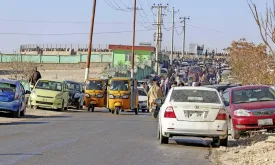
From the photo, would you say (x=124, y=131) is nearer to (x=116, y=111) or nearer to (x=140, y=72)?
(x=116, y=111)

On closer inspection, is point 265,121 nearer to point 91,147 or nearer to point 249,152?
point 249,152

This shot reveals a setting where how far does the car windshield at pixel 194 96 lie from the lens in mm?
18641

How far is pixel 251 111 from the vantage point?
20.4m

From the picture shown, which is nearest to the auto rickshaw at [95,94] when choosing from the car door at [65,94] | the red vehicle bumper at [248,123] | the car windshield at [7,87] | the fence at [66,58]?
the car door at [65,94]

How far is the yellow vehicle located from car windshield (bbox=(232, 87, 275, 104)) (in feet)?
51.1

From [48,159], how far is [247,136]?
859cm

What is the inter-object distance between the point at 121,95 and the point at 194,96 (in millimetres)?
18716

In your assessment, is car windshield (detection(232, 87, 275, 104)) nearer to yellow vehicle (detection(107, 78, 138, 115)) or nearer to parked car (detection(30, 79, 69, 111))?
yellow vehicle (detection(107, 78, 138, 115))

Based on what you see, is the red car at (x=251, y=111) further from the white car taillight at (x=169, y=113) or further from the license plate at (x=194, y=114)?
the white car taillight at (x=169, y=113)

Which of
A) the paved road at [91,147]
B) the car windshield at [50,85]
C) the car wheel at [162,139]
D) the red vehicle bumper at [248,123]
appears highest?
the car windshield at [50,85]

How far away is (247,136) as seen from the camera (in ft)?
70.0

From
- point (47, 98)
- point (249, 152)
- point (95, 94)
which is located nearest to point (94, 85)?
point (95, 94)

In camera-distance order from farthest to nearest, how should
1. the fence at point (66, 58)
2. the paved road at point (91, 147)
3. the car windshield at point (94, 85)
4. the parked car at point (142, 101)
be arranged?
the fence at point (66, 58) → the parked car at point (142, 101) → the car windshield at point (94, 85) → the paved road at point (91, 147)

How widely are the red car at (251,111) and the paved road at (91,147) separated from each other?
3.88 feet
